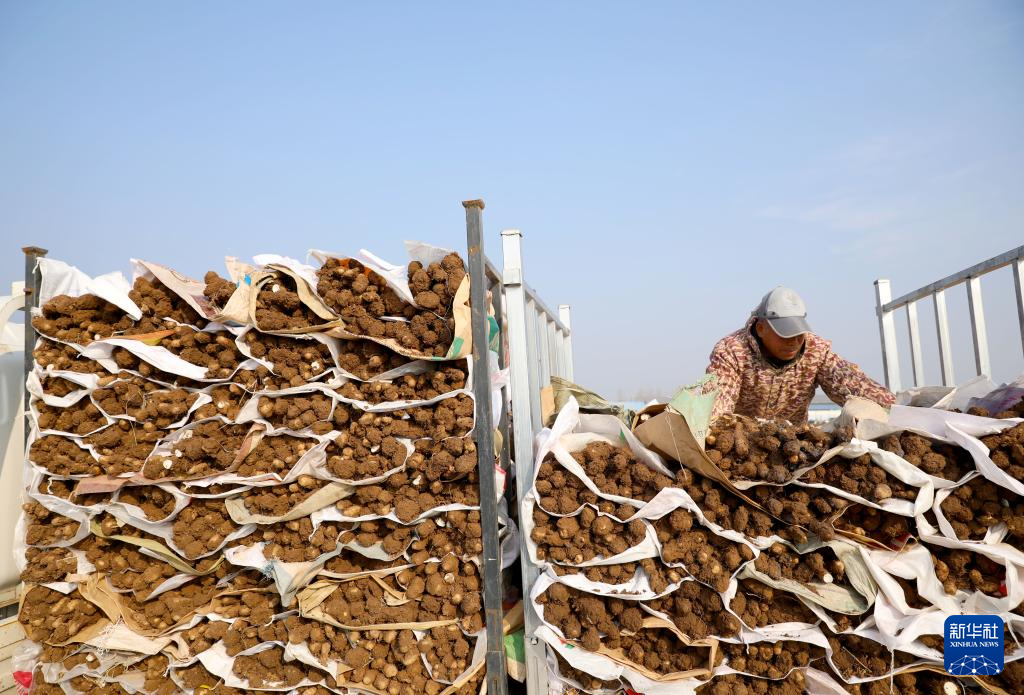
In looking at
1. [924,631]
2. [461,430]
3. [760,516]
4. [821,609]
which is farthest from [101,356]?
[924,631]

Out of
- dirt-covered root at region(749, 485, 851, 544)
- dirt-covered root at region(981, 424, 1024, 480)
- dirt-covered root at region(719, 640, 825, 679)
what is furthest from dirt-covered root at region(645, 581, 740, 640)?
dirt-covered root at region(981, 424, 1024, 480)

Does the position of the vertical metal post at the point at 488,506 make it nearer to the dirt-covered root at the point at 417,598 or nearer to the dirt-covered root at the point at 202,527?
the dirt-covered root at the point at 417,598

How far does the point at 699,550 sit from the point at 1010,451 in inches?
47.1

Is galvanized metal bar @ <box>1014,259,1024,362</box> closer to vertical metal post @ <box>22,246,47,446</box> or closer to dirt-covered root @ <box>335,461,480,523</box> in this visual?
dirt-covered root @ <box>335,461,480,523</box>

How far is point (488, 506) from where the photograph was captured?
2.49 metres

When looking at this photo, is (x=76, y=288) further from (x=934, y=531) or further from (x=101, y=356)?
(x=934, y=531)

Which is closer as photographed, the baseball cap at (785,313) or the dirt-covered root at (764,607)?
the dirt-covered root at (764,607)

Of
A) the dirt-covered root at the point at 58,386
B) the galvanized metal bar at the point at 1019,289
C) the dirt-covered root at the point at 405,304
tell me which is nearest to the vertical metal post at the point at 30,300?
the dirt-covered root at the point at 58,386

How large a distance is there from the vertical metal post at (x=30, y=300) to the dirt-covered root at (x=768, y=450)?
3.36 metres

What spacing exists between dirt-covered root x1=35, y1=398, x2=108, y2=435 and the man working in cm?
305

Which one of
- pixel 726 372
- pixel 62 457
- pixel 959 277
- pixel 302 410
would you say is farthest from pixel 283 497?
pixel 959 277

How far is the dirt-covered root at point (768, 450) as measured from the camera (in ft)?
7.52

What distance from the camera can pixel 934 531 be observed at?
7.36 feet

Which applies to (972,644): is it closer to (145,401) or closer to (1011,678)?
(1011,678)
